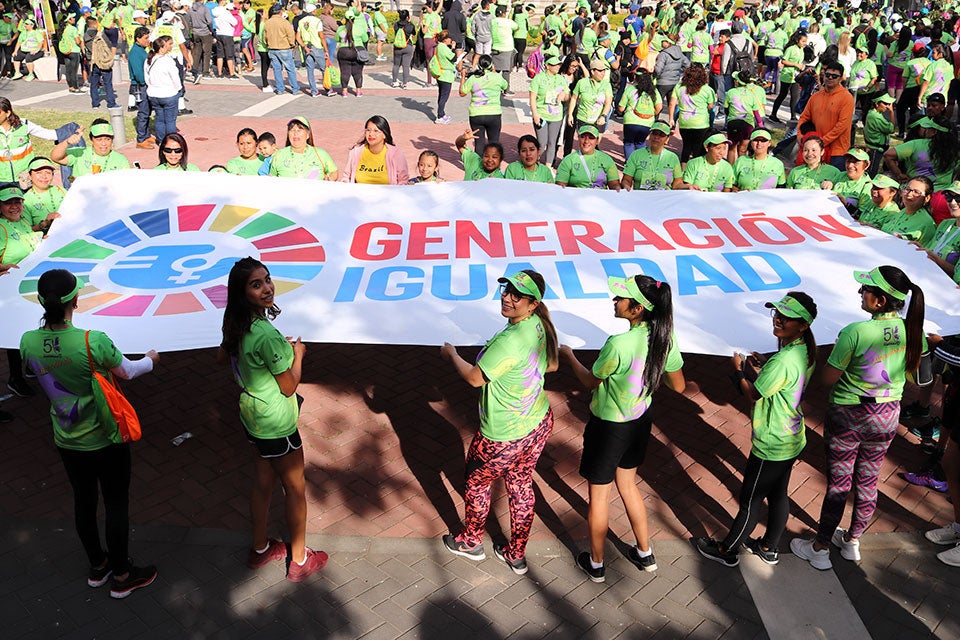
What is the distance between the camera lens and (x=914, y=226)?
6.29m

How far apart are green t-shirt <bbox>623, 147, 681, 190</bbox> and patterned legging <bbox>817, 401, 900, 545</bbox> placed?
379 cm

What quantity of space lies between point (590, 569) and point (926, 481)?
2.55 meters

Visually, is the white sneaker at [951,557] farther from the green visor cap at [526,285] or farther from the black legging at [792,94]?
the black legging at [792,94]

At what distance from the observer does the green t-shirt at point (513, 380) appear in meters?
4.27

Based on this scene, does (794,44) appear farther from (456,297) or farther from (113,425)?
(113,425)

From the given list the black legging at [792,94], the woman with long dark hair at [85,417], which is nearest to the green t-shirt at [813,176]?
the woman with long dark hair at [85,417]

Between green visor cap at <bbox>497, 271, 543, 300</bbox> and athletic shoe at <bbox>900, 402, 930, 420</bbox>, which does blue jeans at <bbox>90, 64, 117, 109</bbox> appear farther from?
athletic shoe at <bbox>900, 402, 930, 420</bbox>

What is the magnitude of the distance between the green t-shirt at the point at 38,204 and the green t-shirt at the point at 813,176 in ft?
20.6

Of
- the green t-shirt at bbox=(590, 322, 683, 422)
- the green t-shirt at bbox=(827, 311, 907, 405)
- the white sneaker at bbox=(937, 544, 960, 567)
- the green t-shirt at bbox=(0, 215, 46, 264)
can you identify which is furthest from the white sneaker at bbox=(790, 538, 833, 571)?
the green t-shirt at bbox=(0, 215, 46, 264)

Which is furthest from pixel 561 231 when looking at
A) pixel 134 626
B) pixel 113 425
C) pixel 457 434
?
pixel 134 626

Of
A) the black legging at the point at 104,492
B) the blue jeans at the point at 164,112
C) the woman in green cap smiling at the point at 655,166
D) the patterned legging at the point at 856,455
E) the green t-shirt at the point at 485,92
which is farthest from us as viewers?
the blue jeans at the point at 164,112

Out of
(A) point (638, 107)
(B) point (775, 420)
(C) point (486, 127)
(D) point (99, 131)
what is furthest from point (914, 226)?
(C) point (486, 127)

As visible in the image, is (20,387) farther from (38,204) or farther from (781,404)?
(781,404)

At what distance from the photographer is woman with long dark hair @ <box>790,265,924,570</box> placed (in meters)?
4.54
